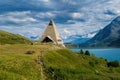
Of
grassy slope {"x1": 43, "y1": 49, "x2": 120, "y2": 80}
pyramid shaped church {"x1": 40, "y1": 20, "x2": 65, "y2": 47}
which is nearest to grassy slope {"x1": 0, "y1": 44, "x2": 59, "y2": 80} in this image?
grassy slope {"x1": 43, "y1": 49, "x2": 120, "y2": 80}

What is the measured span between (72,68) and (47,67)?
8423 mm

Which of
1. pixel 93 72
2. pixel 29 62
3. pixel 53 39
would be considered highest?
pixel 53 39

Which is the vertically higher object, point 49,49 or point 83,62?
point 49,49

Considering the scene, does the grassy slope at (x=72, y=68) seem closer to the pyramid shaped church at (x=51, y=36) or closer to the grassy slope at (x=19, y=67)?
the grassy slope at (x=19, y=67)

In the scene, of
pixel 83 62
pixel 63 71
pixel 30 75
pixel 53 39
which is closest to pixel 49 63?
pixel 63 71

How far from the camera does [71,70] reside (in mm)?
62438

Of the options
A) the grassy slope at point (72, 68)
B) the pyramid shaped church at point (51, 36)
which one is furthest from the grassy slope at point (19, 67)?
the pyramid shaped church at point (51, 36)

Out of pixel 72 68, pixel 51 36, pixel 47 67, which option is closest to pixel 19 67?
pixel 47 67

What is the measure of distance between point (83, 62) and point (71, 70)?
42.6 ft

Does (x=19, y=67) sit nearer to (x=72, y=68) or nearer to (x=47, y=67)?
(x=47, y=67)

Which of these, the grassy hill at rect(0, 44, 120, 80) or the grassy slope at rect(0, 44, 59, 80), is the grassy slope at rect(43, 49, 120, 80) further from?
the grassy slope at rect(0, 44, 59, 80)

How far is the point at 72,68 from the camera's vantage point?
63.8 m

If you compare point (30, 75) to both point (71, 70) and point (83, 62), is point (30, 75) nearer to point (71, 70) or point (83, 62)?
point (71, 70)

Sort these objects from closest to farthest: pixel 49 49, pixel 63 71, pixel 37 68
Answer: pixel 37 68 < pixel 63 71 < pixel 49 49
